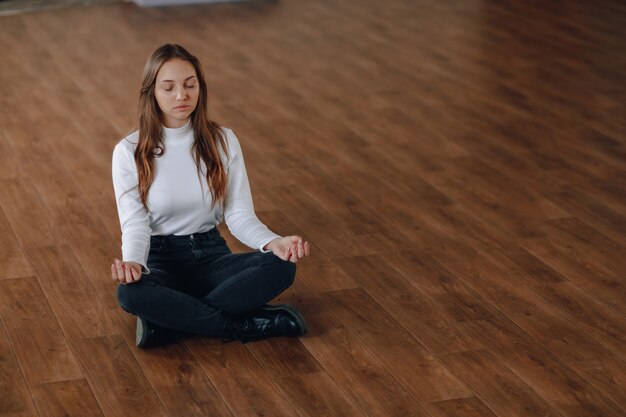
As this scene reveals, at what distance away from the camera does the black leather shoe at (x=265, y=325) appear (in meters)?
2.70

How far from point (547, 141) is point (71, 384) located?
2.43 metres

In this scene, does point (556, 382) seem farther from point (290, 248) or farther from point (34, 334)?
point (34, 334)

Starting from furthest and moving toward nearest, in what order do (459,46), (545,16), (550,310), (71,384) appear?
1. (545,16)
2. (459,46)
3. (550,310)
4. (71,384)

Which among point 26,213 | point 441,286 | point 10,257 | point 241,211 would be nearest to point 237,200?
point 241,211

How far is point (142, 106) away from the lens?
107 inches

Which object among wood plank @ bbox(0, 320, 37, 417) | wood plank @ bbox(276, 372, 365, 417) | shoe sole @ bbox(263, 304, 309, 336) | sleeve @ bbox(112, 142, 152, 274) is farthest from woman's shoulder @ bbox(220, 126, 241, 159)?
wood plank @ bbox(0, 320, 37, 417)

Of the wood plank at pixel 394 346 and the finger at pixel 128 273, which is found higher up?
the finger at pixel 128 273

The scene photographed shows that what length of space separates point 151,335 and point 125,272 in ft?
0.68

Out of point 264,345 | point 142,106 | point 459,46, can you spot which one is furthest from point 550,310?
point 459,46

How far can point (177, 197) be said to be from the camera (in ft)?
9.04

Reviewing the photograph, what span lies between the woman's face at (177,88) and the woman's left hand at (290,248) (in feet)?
1.27

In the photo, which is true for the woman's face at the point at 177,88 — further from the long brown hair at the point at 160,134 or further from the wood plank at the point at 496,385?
the wood plank at the point at 496,385

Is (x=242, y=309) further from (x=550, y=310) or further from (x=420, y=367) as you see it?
(x=550, y=310)

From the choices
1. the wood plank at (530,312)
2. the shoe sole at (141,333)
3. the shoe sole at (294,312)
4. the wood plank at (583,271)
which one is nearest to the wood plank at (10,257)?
the shoe sole at (141,333)
